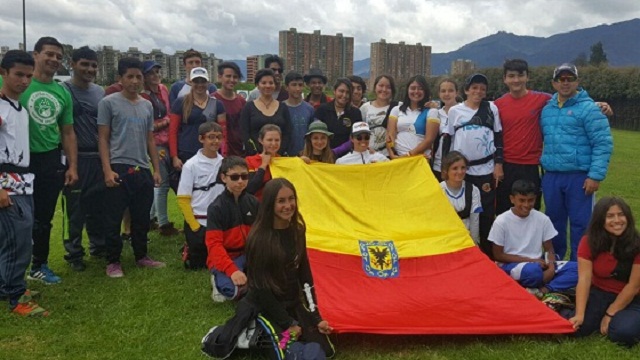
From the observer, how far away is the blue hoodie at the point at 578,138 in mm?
5293

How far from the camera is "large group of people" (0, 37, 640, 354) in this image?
13.6 ft

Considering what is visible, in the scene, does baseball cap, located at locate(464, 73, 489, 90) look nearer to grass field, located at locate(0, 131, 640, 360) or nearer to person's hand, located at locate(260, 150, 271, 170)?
person's hand, located at locate(260, 150, 271, 170)

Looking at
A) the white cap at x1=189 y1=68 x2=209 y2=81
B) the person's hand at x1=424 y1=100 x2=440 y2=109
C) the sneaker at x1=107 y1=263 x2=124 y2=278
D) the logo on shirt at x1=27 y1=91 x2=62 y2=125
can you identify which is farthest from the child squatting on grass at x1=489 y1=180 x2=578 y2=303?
the logo on shirt at x1=27 y1=91 x2=62 y2=125

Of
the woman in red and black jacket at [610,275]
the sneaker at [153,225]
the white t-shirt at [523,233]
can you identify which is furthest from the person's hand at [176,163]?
the woman in red and black jacket at [610,275]

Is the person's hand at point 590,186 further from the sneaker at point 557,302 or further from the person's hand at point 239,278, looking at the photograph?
the person's hand at point 239,278

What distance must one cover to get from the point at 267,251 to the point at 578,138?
11.5 feet

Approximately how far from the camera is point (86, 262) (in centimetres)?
623

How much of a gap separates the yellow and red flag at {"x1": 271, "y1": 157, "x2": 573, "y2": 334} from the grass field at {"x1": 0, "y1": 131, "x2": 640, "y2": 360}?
16 centimetres

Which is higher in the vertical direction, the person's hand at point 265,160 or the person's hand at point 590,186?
the person's hand at point 265,160

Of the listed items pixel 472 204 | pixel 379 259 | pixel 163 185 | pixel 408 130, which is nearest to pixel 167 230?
pixel 163 185

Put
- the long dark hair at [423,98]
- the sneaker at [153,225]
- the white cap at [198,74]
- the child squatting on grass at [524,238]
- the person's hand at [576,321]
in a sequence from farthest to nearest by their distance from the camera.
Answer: the sneaker at [153,225] < the white cap at [198,74] < the long dark hair at [423,98] < the child squatting on grass at [524,238] < the person's hand at [576,321]

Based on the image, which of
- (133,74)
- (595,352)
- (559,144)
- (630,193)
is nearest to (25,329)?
(133,74)

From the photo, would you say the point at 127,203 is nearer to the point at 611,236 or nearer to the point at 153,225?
the point at 153,225

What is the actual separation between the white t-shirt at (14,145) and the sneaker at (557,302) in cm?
→ 452
